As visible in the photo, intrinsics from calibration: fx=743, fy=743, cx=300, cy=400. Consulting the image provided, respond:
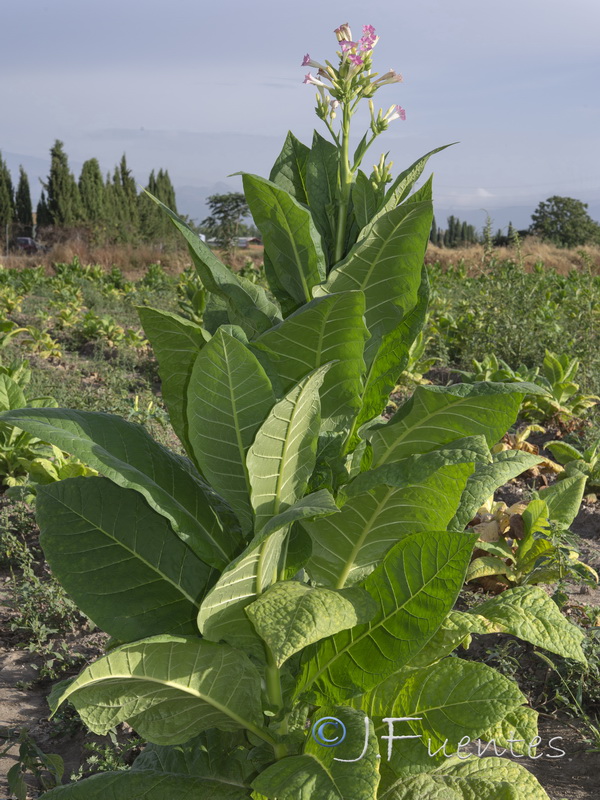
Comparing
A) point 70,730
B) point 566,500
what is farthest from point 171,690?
point 566,500

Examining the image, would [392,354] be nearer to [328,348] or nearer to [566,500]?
[328,348]

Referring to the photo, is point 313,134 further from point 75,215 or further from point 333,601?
point 75,215

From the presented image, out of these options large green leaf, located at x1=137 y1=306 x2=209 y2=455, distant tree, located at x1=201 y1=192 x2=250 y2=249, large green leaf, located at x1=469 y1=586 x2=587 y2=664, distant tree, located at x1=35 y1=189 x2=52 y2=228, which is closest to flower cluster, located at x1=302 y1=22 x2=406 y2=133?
large green leaf, located at x1=137 y1=306 x2=209 y2=455

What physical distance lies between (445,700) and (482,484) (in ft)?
1.65

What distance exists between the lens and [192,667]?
1.57m

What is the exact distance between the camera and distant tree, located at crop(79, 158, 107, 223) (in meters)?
39.6

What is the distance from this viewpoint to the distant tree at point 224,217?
27.6 metres

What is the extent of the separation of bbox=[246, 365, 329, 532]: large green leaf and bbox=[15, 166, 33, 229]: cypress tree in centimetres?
4497

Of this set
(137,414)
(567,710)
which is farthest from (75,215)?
(567,710)

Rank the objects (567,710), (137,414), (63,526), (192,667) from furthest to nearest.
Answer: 1. (137,414)
2. (567,710)
3. (63,526)
4. (192,667)

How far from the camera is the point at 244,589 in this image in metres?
1.53

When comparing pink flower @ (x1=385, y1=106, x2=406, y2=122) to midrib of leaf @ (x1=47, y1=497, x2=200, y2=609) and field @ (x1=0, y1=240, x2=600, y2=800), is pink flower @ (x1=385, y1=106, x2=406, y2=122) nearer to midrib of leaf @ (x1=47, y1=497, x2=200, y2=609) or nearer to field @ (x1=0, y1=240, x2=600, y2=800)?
midrib of leaf @ (x1=47, y1=497, x2=200, y2=609)

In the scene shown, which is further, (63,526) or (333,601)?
(63,526)

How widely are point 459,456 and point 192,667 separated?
0.72 m
